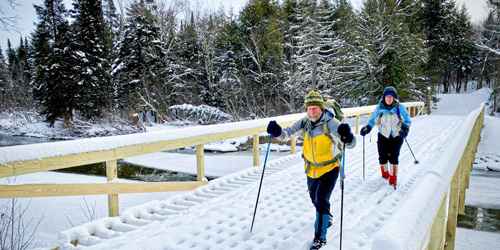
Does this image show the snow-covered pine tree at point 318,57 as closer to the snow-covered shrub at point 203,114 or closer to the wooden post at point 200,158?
the snow-covered shrub at point 203,114

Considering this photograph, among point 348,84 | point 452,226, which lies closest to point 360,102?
point 348,84

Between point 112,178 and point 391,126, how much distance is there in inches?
183

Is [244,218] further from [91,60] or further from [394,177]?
[91,60]

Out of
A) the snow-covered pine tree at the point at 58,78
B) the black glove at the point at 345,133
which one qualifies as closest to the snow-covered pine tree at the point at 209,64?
the snow-covered pine tree at the point at 58,78

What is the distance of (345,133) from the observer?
3.56 meters

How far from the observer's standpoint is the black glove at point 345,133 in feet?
11.7

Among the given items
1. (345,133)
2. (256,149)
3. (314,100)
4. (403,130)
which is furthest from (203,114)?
(345,133)

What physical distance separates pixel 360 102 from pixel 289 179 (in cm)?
2311

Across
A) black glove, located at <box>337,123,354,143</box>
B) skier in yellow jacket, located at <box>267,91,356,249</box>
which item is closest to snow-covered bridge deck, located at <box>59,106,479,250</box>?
skier in yellow jacket, located at <box>267,91,356,249</box>

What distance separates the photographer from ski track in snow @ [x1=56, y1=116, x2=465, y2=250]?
4.04 metres

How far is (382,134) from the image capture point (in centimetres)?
645

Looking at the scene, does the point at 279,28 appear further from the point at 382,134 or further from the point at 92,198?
the point at 382,134

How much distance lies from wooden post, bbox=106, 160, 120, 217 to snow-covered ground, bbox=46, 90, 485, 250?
16 centimetres

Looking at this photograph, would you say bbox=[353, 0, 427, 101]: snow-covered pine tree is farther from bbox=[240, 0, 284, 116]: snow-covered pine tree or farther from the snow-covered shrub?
the snow-covered shrub
